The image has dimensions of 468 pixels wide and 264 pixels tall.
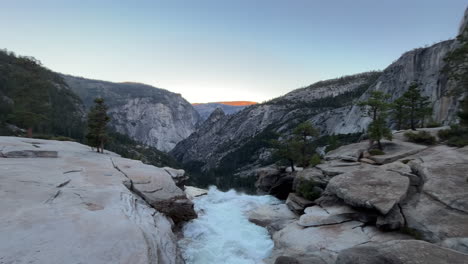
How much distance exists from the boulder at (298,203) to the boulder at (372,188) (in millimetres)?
5522

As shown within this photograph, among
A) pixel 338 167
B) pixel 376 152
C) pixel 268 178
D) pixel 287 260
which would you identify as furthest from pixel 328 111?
pixel 287 260

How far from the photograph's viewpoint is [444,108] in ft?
162

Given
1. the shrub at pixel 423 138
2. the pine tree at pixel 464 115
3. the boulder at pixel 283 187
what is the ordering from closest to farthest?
1. the pine tree at pixel 464 115
2. the shrub at pixel 423 138
3. the boulder at pixel 283 187

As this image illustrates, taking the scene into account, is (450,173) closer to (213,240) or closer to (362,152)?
(362,152)

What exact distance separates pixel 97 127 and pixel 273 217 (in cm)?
2680

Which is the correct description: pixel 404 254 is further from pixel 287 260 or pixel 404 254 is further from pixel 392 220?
pixel 392 220

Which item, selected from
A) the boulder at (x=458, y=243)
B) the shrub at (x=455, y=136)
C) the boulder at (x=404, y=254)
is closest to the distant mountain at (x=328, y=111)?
the shrub at (x=455, y=136)

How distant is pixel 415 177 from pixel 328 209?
7033 millimetres

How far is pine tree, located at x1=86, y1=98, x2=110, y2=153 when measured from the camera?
1259 inches

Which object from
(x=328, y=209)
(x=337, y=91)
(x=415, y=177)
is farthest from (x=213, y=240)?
(x=337, y=91)

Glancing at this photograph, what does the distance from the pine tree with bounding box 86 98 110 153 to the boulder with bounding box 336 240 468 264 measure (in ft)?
106

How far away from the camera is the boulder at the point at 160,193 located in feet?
Result: 59.2

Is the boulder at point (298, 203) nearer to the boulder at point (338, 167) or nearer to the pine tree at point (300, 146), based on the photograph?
the boulder at point (338, 167)

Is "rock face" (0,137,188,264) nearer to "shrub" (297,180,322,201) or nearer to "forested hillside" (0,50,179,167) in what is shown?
"shrub" (297,180,322,201)
